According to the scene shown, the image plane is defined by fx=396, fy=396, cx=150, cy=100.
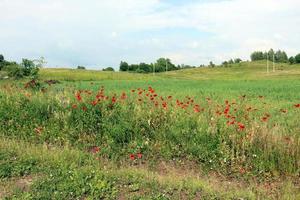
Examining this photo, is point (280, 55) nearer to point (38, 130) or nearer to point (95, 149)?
point (38, 130)

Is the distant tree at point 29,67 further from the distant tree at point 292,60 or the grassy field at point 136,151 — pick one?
the distant tree at point 292,60

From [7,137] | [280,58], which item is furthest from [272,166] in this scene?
[280,58]

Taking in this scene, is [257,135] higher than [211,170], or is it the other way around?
[257,135]

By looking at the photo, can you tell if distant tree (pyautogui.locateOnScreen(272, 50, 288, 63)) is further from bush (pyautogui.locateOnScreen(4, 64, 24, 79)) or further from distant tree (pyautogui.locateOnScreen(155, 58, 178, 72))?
bush (pyautogui.locateOnScreen(4, 64, 24, 79))

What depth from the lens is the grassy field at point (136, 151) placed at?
5203 mm

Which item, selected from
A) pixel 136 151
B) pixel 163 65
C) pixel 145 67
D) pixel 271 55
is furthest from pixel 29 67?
pixel 271 55

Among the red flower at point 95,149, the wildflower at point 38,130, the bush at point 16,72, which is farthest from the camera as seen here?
the bush at point 16,72

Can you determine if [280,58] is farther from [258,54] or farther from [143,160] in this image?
[143,160]

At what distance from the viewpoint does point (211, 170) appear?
6254mm

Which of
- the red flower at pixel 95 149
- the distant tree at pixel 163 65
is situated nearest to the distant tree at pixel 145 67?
the distant tree at pixel 163 65

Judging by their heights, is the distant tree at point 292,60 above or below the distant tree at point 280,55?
below

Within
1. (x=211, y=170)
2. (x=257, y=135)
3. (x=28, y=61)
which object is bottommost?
(x=211, y=170)

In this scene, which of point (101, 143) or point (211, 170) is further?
point (101, 143)

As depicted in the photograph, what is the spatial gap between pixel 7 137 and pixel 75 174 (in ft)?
9.49
